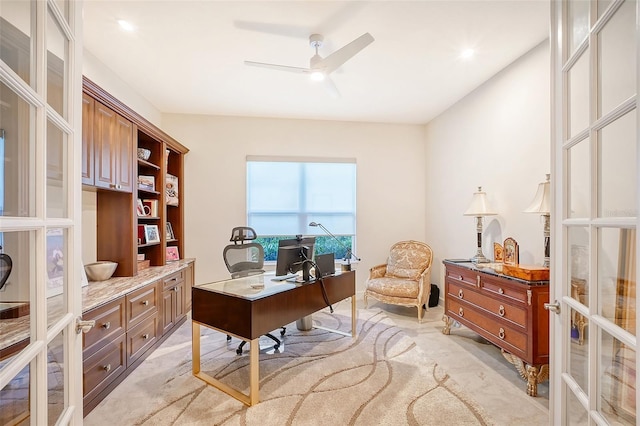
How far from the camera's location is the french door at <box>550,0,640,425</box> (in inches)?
32.9

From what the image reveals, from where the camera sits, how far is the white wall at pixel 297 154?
14.3 ft

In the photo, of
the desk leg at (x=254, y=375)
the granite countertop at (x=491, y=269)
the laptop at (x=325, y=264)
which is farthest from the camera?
the laptop at (x=325, y=264)

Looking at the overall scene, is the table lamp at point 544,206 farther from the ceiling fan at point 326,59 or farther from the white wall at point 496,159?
the ceiling fan at point 326,59

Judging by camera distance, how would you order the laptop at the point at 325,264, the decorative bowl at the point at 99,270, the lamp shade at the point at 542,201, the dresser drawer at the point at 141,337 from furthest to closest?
the laptop at the point at 325,264, the decorative bowl at the point at 99,270, the dresser drawer at the point at 141,337, the lamp shade at the point at 542,201

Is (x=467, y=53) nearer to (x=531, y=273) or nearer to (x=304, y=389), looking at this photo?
(x=531, y=273)

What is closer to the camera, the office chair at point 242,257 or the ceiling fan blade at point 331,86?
the ceiling fan blade at point 331,86

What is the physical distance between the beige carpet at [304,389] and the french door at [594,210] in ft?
3.38

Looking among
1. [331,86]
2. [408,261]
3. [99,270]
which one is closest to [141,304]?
[99,270]

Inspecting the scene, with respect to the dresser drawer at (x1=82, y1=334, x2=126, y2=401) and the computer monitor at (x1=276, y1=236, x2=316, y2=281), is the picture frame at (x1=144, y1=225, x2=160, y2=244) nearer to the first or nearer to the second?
the dresser drawer at (x1=82, y1=334, x2=126, y2=401)

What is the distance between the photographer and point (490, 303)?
258 centimetres

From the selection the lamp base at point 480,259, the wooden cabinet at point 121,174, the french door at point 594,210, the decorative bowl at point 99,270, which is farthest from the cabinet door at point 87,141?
the lamp base at point 480,259

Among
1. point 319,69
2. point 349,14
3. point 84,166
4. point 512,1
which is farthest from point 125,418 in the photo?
point 512,1

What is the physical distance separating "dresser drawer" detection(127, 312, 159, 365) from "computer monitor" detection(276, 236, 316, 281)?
1.33m

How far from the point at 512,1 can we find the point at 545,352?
2530 millimetres
